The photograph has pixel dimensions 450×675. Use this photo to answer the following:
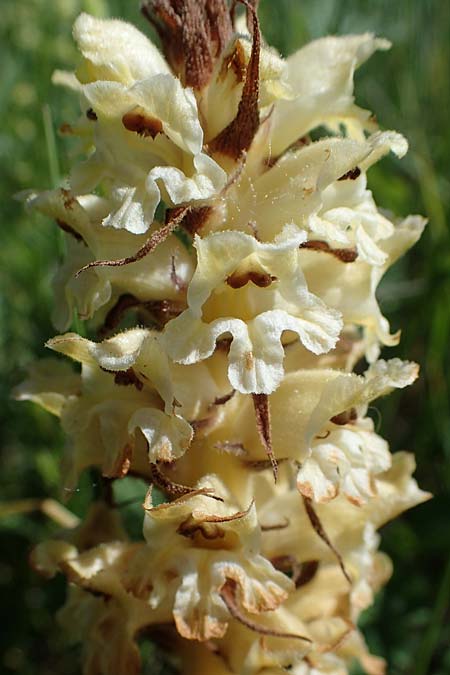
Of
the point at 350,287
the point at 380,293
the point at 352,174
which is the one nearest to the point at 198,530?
the point at 350,287

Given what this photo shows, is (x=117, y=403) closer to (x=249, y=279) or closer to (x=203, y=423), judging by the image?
(x=203, y=423)

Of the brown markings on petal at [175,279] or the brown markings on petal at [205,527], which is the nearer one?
the brown markings on petal at [205,527]

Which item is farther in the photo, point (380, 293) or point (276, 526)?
point (380, 293)

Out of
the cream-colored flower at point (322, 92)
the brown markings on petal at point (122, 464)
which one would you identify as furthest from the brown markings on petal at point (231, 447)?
the cream-colored flower at point (322, 92)

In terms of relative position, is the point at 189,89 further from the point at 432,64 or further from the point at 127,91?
the point at 432,64

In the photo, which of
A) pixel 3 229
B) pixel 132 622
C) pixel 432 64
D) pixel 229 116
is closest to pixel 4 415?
pixel 3 229

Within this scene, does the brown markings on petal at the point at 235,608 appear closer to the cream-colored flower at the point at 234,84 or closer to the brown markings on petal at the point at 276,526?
the brown markings on petal at the point at 276,526
